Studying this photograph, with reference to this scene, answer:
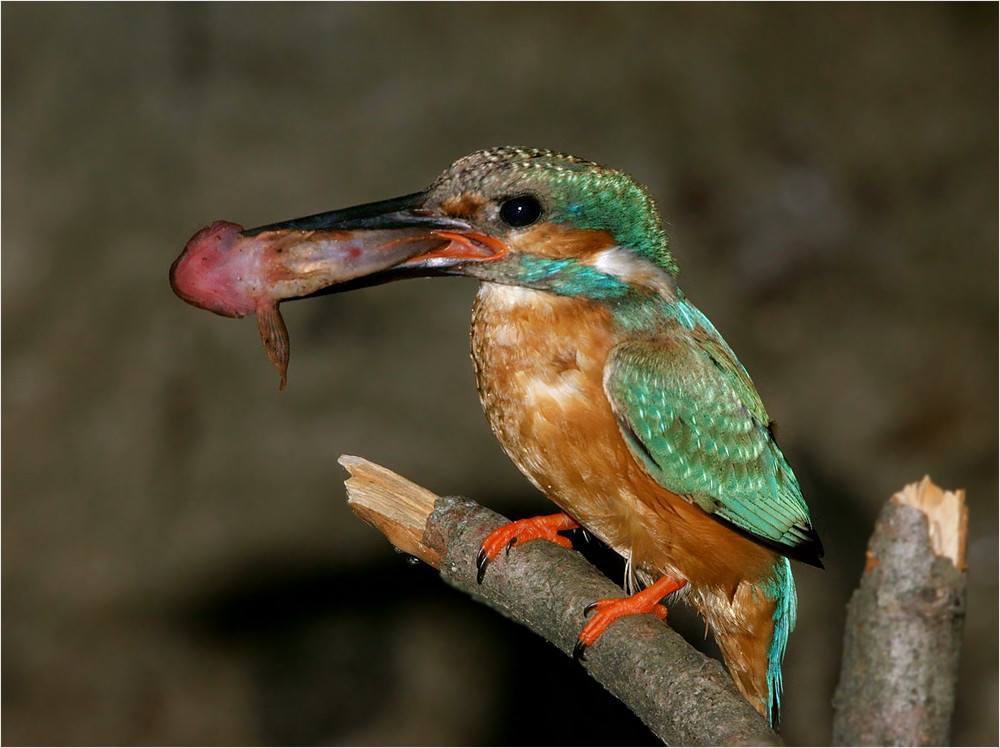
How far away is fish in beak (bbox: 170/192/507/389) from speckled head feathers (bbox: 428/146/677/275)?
156 millimetres

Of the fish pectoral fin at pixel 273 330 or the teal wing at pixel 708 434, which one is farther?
the teal wing at pixel 708 434

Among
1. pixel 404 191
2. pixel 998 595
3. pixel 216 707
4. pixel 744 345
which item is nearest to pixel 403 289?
pixel 404 191

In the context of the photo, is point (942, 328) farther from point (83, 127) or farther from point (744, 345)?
point (83, 127)

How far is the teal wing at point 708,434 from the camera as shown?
205 cm

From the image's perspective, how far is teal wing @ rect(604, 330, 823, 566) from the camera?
6.73 ft

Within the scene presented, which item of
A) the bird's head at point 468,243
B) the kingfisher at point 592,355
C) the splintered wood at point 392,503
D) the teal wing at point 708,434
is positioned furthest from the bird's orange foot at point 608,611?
the bird's head at point 468,243

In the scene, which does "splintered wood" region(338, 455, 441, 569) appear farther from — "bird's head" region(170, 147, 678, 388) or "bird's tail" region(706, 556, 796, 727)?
"bird's tail" region(706, 556, 796, 727)

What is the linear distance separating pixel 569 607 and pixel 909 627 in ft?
2.67

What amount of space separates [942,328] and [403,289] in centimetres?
240

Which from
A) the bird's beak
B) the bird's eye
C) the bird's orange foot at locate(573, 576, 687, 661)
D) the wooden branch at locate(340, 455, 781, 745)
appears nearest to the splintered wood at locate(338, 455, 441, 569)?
the wooden branch at locate(340, 455, 781, 745)

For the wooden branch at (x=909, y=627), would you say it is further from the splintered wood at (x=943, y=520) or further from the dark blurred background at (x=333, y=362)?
the dark blurred background at (x=333, y=362)

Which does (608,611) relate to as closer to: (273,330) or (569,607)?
(569,607)

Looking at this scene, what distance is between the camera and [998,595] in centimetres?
448

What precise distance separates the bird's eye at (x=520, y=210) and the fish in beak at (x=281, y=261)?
0.18 meters
